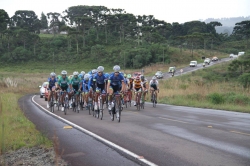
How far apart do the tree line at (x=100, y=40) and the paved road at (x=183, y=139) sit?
62436 millimetres

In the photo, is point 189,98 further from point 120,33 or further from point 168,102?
point 120,33

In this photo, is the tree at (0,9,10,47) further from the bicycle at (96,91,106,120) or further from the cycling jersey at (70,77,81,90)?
the bicycle at (96,91,106,120)

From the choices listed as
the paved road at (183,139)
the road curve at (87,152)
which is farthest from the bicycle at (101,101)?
the road curve at (87,152)

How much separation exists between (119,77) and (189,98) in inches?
537

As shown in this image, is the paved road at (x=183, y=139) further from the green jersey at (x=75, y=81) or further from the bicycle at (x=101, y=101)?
the green jersey at (x=75, y=81)

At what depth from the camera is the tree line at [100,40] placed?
280ft

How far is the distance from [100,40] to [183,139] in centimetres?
8983

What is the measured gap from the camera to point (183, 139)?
32.1 feet

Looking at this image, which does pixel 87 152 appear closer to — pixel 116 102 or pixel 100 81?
pixel 116 102

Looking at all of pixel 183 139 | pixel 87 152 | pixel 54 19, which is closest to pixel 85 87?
pixel 183 139

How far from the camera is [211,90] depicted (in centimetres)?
2816

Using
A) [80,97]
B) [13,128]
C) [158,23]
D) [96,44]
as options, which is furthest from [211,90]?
[158,23]

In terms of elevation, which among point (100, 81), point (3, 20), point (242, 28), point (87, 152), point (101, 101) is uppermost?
point (242, 28)

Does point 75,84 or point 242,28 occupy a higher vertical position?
point 242,28
